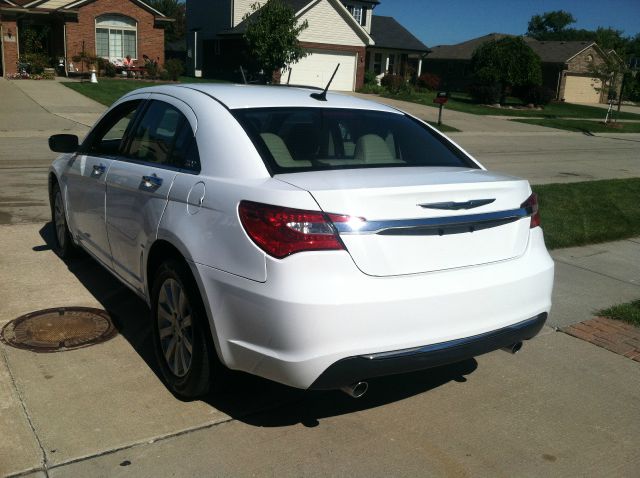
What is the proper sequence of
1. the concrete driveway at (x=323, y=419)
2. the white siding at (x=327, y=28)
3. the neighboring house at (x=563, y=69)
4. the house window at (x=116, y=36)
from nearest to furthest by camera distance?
the concrete driveway at (x=323, y=419), the house window at (x=116, y=36), the white siding at (x=327, y=28), the neighboring house at (x=563, y=69)

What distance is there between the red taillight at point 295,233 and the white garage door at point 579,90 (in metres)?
52.5

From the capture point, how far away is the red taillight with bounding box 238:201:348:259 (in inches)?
114

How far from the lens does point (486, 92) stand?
3841cm

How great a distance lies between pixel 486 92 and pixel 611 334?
35455 mm

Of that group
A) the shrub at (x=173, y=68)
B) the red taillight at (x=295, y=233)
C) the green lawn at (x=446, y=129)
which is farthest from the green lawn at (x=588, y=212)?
the shrub at (x=173, y=68)

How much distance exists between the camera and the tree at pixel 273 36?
30266mm

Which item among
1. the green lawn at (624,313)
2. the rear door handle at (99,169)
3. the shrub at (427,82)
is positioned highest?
the shrub at (427,82)

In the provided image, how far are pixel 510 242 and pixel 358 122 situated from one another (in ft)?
4.03

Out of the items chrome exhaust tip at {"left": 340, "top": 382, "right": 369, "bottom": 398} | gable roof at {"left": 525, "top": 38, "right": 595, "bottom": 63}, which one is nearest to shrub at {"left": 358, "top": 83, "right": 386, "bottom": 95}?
gable roof at {"left": 525, "top": 38, "right": 595, "bottom": 63}

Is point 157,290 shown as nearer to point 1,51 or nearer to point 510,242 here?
point 510,242

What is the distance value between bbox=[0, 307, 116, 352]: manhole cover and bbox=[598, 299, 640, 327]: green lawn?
3.80 meters

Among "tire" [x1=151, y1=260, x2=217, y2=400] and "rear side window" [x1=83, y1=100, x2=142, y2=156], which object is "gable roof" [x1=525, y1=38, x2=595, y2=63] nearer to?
"rear side window" [x1=83, y1=100, x2=142, y2=156]

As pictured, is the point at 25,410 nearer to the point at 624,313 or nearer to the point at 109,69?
the point at 624,313

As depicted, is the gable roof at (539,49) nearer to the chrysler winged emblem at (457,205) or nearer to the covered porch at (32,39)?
the covered porch at (32,39)
